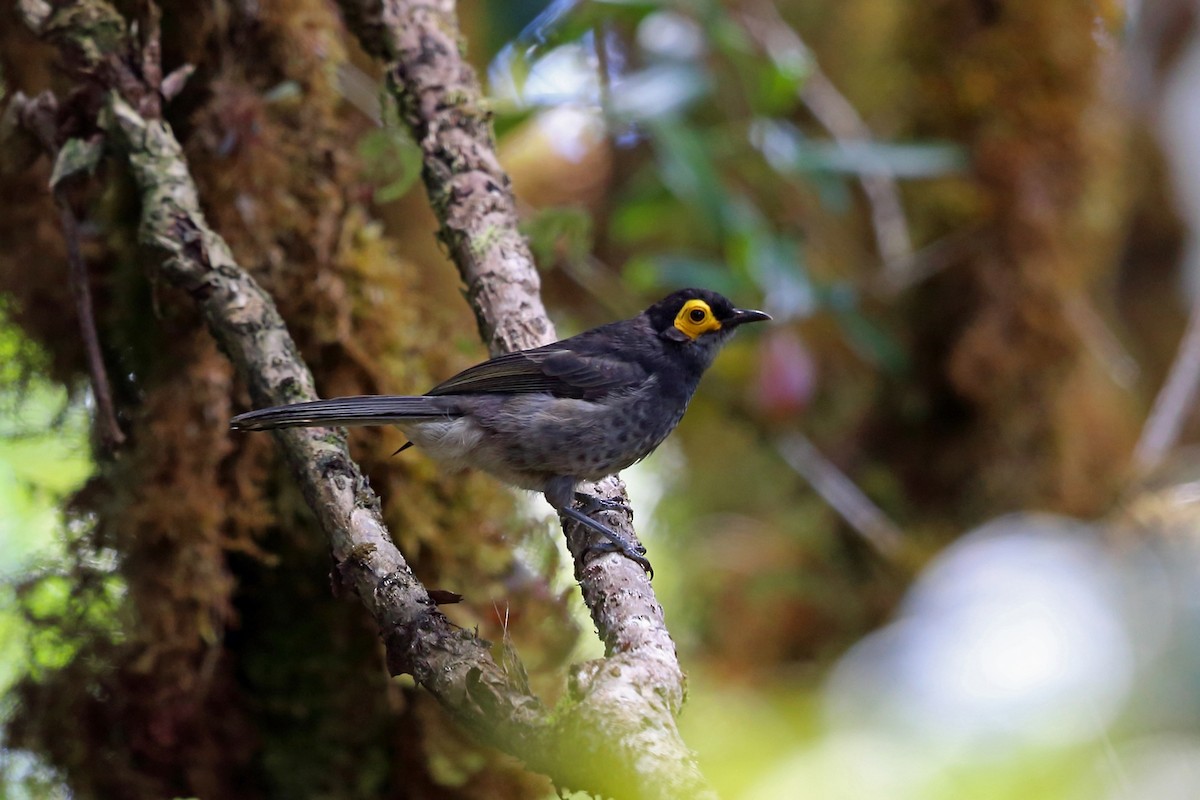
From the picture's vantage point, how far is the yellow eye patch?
3.63 m

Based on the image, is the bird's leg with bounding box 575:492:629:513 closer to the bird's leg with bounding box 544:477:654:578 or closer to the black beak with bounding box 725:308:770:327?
the bird's leg with bounding box 544:477:654:578

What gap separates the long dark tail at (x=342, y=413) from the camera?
91.2 inches

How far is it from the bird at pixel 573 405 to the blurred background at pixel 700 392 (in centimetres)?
26

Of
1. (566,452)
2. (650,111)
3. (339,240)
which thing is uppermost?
(650,111)

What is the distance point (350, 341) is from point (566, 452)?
0.75m

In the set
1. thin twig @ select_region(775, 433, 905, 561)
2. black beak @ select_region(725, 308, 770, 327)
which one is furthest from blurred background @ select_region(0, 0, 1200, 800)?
black beak @ select_region(725, 308, 770, 327)

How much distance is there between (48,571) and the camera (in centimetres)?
315

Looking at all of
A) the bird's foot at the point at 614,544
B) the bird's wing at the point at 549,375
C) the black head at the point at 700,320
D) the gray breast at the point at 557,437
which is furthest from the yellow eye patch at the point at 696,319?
the bird's foot at the point at 614,544

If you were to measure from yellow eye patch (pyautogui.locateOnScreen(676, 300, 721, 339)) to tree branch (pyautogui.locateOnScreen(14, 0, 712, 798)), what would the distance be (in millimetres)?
684

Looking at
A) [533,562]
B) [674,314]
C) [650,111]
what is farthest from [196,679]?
[650,111]

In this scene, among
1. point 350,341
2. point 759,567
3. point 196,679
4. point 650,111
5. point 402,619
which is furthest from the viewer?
point 759,567

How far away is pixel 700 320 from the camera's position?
3.63 meters

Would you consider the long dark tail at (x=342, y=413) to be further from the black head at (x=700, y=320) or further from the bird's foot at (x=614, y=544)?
the black head at (x=700, y=320)

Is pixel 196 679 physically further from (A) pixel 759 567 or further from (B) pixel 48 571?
(A) pixel 759 567
